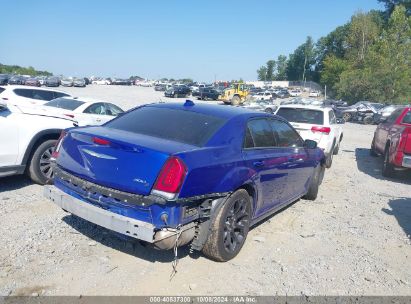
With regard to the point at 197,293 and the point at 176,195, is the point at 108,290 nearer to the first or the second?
the point at 197,293

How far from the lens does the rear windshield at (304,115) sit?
32.8 feet

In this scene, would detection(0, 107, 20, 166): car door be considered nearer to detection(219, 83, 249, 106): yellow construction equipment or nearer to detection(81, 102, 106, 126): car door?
detection(81, 102, 106, 126): car door

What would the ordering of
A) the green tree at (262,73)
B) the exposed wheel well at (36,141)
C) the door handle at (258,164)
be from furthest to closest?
the green tree at (262,73)
the exposed wheel well at (36,141)
the door handle at (258,164)

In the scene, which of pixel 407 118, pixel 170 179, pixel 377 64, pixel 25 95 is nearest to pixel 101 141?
pixel 170 179

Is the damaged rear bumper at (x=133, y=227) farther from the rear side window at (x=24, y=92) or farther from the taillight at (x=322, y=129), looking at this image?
the rear side window at (x=24, y=92)

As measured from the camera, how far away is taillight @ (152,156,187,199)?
3.47 metres

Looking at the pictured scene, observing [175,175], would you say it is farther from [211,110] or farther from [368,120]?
[368,120]

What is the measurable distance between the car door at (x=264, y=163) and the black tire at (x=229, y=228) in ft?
1.05

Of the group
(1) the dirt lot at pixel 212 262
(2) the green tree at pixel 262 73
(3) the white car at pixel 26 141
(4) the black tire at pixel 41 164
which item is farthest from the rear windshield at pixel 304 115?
(2) the green tree at pixel 262 73

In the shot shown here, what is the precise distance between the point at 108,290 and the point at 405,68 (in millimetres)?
46972

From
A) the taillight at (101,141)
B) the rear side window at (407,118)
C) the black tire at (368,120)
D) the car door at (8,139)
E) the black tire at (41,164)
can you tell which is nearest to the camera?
the taillight at (101,141)

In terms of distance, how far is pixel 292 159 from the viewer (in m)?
5.54

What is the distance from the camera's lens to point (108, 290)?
3.53 m

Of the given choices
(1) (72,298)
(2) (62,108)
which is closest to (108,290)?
(1) (72,298)
